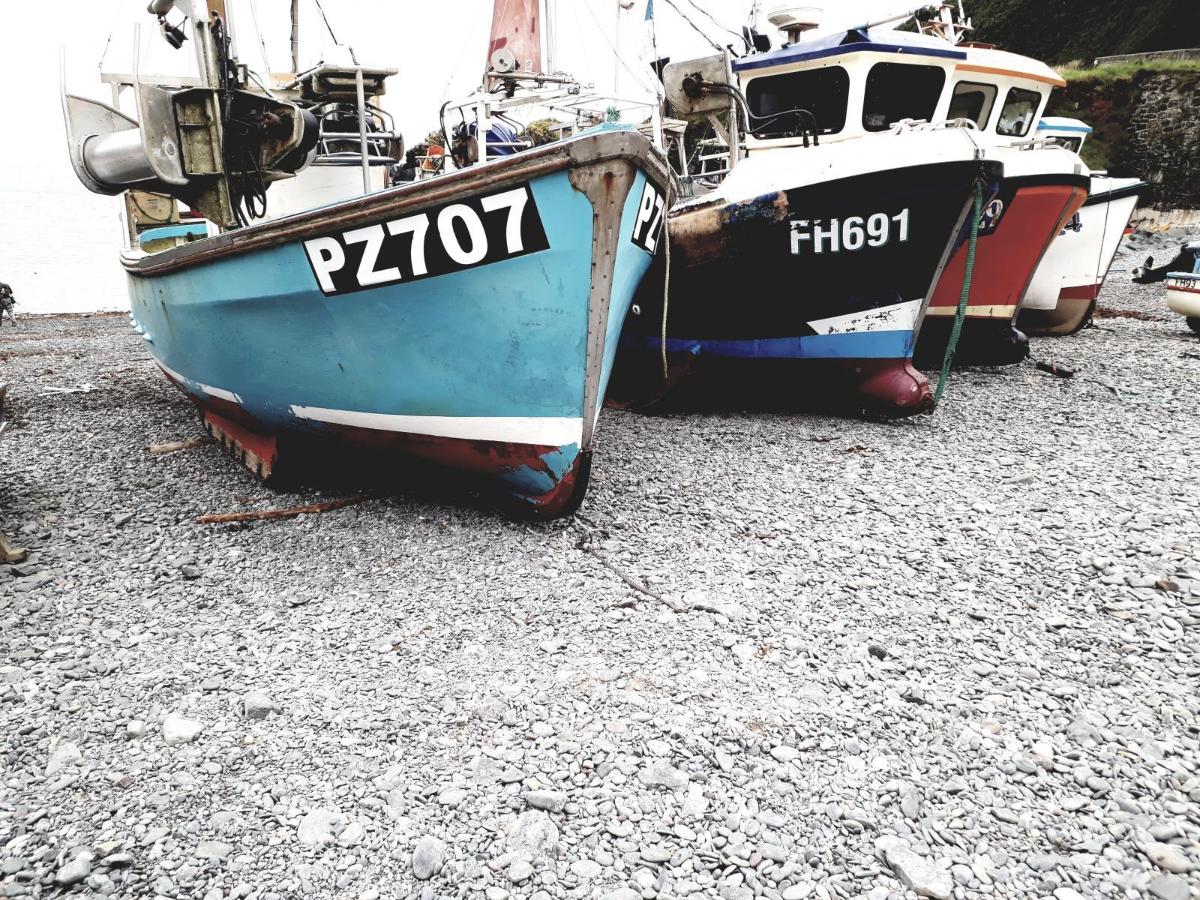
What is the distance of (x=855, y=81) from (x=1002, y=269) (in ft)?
7.21

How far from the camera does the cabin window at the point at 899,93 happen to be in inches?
257

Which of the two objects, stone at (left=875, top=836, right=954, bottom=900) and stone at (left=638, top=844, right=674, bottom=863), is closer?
stone at (left=875, top=836, right=954, bottom=900)

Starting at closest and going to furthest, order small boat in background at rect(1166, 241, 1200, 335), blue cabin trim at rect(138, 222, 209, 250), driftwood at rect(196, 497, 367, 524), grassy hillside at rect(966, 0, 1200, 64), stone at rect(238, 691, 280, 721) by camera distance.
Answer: stone at rect(238, 691, 280, 721)
driftwood at rect(196, 497, 367, 524)
blue cabin trim at rect(138, 222, 209, 250)
small boat in background at rect(1166, 241, 1200, 335)
grassy hillside at rect(966, 0, 1200, 64)

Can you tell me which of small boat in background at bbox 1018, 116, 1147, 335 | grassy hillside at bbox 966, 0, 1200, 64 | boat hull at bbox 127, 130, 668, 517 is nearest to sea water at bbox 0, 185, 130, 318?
boat hull at bbox 127, 130, 668, 517

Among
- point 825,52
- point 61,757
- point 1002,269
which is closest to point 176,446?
point 61,757

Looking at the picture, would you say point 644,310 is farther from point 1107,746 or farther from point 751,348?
point 1107,746

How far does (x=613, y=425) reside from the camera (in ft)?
19.4

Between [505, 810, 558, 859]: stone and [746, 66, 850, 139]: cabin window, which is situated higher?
[746, 66, 850, 139]: cabin window

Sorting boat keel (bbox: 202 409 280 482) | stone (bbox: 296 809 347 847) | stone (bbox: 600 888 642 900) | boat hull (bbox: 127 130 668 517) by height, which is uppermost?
boat hull (bbox: 127 130 668 517)

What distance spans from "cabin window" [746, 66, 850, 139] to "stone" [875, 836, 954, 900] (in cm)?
574

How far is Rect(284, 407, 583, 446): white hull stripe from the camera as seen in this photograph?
368 cm

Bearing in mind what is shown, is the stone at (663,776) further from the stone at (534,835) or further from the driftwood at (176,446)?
the driftwood at (176,446)

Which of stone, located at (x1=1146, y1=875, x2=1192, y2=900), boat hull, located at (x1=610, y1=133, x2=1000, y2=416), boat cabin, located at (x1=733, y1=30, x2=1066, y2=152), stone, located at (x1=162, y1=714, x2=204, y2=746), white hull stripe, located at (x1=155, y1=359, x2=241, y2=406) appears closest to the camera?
stone, located at (x1=1146, y1=875, x2=1192, y2=900)

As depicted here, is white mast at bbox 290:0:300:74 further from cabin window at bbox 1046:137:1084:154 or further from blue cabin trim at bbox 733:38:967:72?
cabin window at bbox 1046:137:1084:154
